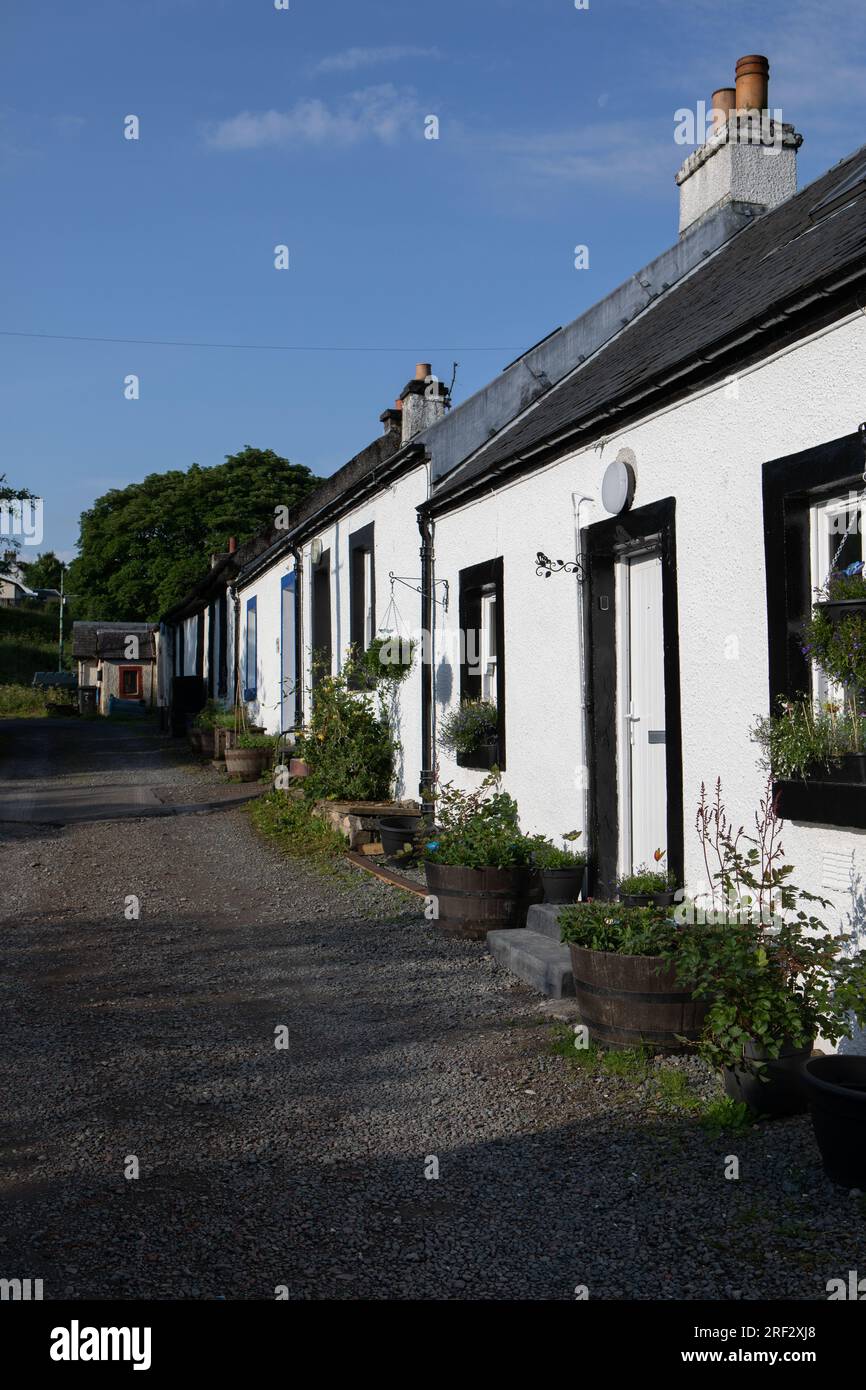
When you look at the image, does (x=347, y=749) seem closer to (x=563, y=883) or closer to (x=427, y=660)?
(x=427, y=660)

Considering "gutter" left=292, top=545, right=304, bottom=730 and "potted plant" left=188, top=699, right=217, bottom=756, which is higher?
"gutter" left=292, top=545, right=304, bottom=730

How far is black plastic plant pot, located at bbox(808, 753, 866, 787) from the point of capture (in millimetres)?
4445

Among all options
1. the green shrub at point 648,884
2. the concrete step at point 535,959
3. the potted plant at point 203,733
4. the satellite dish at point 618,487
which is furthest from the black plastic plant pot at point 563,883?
the potted plant at point 203,733

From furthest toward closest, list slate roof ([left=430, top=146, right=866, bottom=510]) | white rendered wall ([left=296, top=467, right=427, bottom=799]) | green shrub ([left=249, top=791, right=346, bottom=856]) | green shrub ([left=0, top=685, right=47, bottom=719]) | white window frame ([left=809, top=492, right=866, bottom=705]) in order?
green shrub ([left=0, top=685, right=47, bottom=719]) < white rendered wall ([left=296, top=467, right=427, bottom=799]) < green shrub ([left=249, top=791, right=346, bottom=856]) < slate roof ([left=430, top=146, right=866, bottom=510]) < white window frame ([left=809, top=492, right=866, bottom=705])

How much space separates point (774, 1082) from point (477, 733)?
5045 millimetres

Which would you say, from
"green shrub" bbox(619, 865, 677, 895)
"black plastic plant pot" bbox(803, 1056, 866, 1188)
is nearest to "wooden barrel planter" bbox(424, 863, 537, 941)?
"green shrub" bbox(619, 865, 677, 895)

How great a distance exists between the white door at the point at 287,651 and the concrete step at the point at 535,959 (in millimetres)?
10712

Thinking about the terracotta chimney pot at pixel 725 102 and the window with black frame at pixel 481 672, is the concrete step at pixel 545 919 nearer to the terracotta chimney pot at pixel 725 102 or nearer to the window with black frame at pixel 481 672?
the window with black frame at pixel 481 672

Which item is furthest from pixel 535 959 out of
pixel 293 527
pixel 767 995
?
pixel 293 527

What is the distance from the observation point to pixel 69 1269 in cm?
325

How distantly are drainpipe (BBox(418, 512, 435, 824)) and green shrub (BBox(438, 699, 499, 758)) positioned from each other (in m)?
0.89

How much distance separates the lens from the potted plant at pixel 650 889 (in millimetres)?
6016

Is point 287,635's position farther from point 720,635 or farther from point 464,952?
point 720,635

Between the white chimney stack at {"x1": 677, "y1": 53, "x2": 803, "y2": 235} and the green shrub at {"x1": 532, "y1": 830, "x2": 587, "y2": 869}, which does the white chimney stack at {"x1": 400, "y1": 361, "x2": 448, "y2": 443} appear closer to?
the white chimney stack at {"x1": 677, "y1": 53, "x2": 803, "y2": 235}
